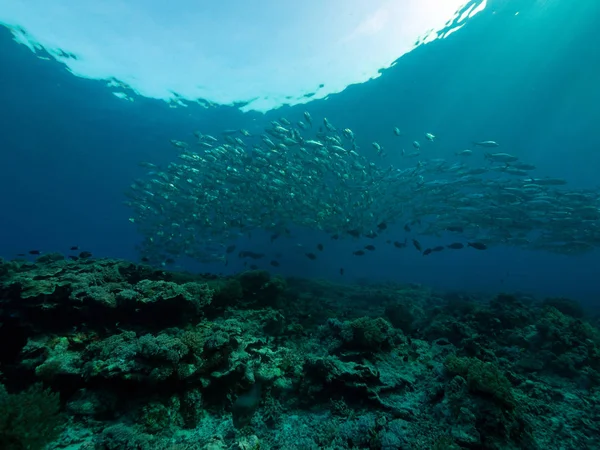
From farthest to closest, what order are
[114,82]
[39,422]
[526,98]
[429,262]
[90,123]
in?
[429,262]
[90,123]
[526,98]
[114,82]
[39,422]

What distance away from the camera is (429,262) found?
117062 millimetres

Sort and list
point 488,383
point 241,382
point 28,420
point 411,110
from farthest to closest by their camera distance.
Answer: point 411,110, point 241,382, point 488,383, point 28,420

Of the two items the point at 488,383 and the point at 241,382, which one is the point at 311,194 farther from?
the point at 488,383

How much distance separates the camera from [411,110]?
29.8m

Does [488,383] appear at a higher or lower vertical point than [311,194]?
lower

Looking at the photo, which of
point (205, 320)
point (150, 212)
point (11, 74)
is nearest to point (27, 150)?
point (11, 74)

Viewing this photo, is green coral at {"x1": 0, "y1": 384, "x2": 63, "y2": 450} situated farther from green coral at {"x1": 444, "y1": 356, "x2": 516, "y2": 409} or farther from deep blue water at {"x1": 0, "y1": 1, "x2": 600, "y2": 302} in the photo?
deep blue water at {"x1": 0, "y1": 1, "x2": 600, "y2": 302}

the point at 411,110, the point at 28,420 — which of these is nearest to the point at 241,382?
the point at 28,420

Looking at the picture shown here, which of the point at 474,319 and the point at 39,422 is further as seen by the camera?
the point at 474,319

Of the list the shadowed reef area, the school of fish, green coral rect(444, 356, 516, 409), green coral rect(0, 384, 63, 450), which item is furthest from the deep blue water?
green coral rect(0, 384, 63, 450)

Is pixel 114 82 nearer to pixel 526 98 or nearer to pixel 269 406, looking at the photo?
pixel 269 406

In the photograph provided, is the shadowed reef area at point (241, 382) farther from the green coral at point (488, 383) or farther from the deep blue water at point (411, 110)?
the deep blue water at point (411, 110)

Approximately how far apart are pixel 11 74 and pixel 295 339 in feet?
111

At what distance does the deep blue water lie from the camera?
2269 centimetres
